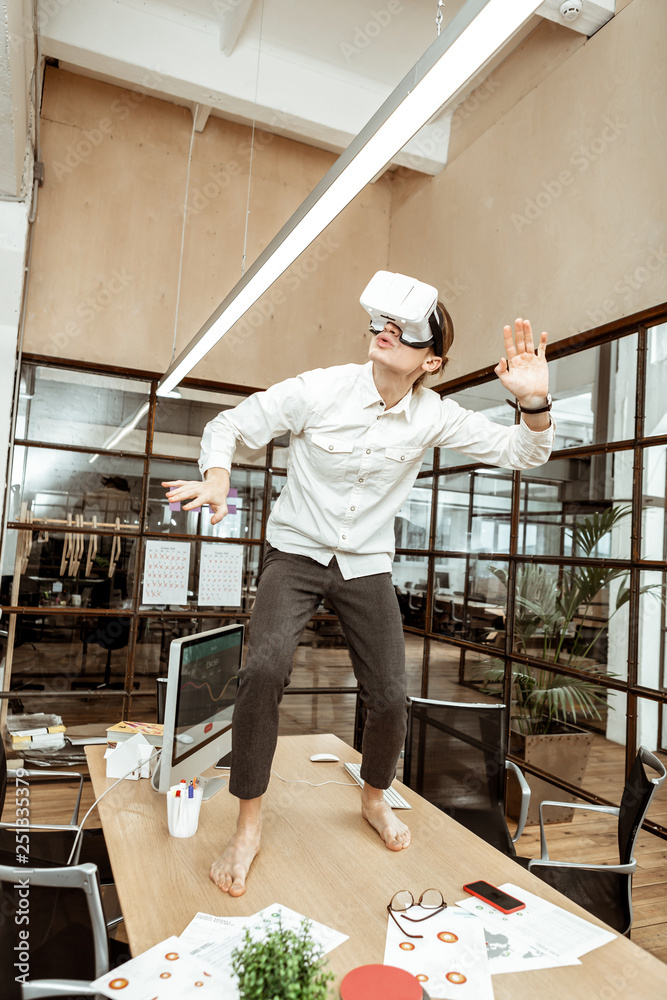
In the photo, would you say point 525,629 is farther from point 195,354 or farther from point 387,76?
point 387,76

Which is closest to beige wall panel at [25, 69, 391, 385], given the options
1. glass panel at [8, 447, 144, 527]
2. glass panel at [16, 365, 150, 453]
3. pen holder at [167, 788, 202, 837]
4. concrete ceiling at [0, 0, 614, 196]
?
glass panel at [16, 365, 150, 453]

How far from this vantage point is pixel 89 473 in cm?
422

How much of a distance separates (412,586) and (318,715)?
1.13m

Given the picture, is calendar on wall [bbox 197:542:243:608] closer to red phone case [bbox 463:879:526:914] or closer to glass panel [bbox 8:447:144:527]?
glass panel [bbox 8:447:144:527]

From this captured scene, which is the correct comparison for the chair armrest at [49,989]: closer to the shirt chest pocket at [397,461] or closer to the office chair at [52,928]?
the office chair at [52,928]

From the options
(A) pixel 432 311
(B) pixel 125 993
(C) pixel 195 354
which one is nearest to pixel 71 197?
(C) pixel 195 354

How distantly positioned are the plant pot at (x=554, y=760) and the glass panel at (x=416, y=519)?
141 centimetres

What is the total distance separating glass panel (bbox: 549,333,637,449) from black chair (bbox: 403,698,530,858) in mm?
1347

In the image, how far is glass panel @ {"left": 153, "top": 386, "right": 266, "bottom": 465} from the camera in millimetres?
4430

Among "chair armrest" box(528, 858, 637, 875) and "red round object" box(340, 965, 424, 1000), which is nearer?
"red round object" box(340, 965, 424, 1000)

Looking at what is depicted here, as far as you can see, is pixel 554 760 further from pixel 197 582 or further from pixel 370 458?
pixel 197 582

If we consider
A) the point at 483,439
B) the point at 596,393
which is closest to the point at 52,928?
the point at 483,439

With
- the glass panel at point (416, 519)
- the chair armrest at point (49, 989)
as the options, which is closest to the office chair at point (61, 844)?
the chair armrest at point (49, 989)

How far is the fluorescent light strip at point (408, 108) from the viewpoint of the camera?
53.7 inches
